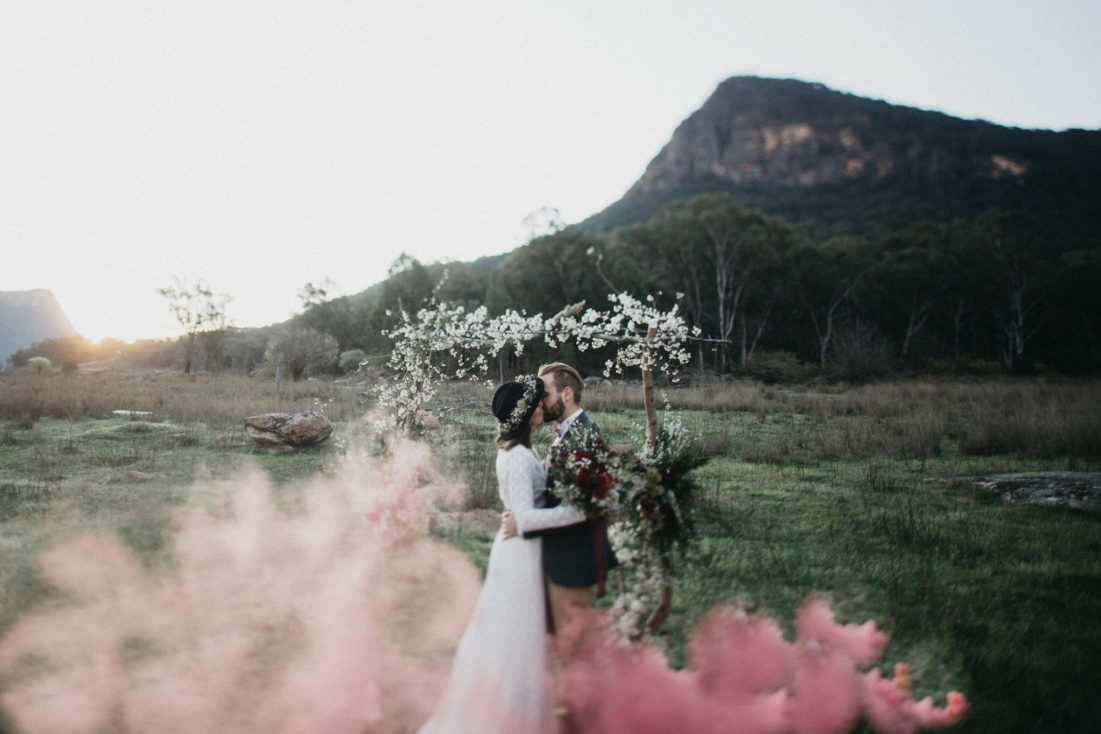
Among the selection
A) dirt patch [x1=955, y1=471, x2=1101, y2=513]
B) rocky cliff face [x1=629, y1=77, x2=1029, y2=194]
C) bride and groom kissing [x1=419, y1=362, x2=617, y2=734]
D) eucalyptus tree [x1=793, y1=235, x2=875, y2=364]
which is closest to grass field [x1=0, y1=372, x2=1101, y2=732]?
dirt patch [x1=955, y1=471, x2=1101, y2=513]

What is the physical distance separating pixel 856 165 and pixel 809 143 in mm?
19248

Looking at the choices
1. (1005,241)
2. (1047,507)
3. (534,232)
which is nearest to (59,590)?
(1047,507)

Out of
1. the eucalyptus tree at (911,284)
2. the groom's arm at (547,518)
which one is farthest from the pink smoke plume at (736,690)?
the eucalyptus tree at (911,284)

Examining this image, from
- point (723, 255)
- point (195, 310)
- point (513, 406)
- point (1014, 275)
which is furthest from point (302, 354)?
point (1014, 275)

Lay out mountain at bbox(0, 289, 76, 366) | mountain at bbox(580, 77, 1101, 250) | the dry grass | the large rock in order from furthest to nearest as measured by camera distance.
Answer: mountain at bbox(0, 289, 76, 366) < mountain at bbox(580, 77, 1101, 250) < the dry grass < the large rock

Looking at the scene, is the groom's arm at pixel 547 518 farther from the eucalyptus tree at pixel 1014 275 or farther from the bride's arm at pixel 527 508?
the eucalyptus tree at pixel 1014 275

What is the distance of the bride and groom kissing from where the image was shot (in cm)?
281

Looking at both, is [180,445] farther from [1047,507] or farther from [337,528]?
[1047,507]

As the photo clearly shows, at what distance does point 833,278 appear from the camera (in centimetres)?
4347

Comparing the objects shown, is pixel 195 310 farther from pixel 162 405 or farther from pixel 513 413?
pixel 513 413

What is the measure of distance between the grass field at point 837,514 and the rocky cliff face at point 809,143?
10124cm

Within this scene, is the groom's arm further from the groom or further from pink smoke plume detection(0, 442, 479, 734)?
pink smoke plume detection(0, 442, 479, 734)

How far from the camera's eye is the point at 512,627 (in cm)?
287

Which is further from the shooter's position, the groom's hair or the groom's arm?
the groom's hair
